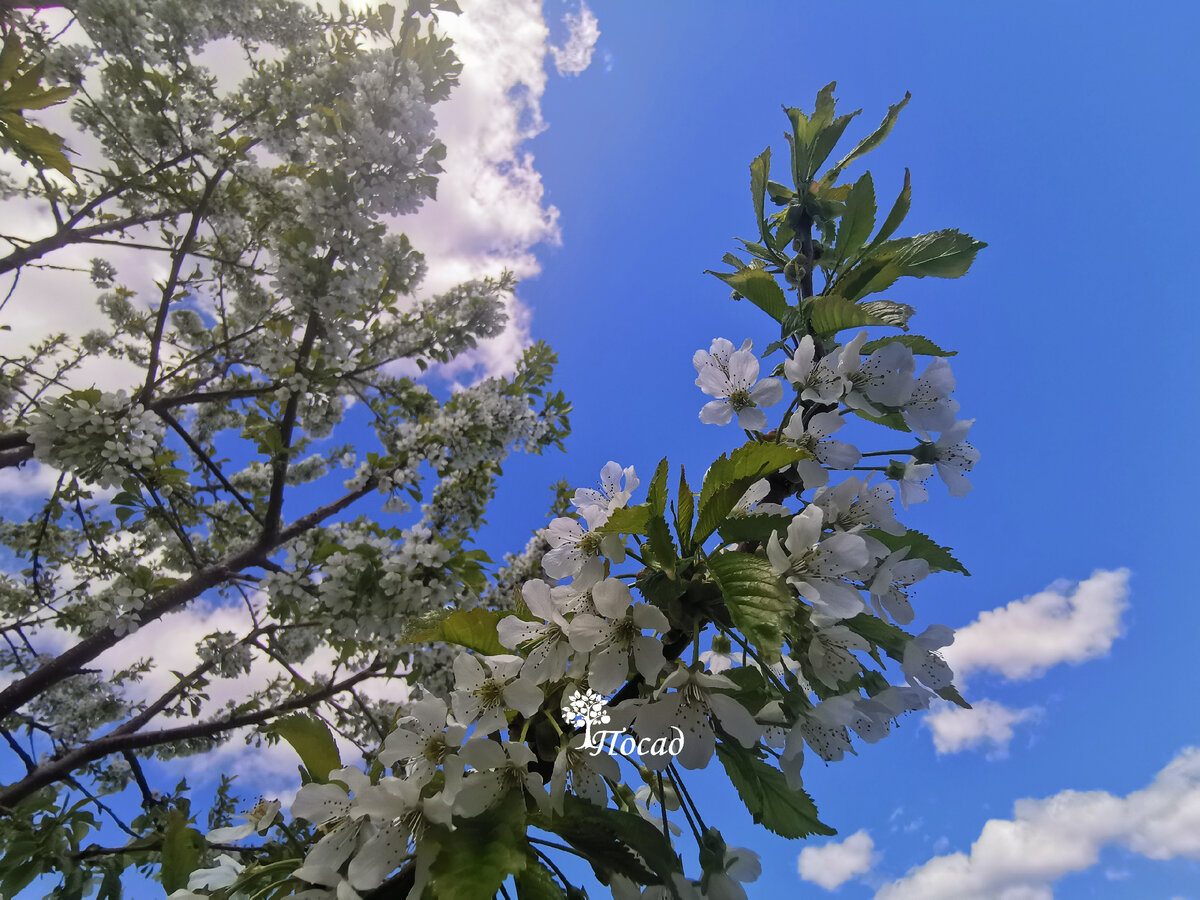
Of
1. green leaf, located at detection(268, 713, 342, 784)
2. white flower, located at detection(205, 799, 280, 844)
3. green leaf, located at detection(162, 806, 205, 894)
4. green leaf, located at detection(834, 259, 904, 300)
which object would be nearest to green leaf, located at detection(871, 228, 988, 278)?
green leaf, located at detection(834, 259, 904, 300)

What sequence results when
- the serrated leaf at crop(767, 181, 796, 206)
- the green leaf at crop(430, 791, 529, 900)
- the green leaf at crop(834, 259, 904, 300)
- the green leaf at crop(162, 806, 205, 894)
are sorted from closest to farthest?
the green leaf at crop(430, 791, 529, 900)
the green leaf at crop(834, 259, 904, 300)
the green leaf at crop(162, 806, 205, 894)
the serrated leaf at crop(767, 181, 796, 206)

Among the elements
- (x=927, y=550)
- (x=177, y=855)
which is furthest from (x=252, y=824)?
(x=927, y=550)

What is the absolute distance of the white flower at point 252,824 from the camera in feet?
4.29

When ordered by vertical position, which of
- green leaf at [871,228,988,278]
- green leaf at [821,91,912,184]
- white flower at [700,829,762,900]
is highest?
green leaf at [821,91,912,184]

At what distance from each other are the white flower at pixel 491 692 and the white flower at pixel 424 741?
1.0 inches

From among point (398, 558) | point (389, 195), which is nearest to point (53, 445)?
point (398, 558)

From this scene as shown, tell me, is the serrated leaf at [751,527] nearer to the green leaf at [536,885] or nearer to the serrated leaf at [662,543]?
the serrated leaf at [662,543]

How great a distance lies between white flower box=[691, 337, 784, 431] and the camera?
3.67 feet

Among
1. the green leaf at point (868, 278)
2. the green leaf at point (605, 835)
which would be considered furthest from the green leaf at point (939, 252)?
the green leaf at point (605, 835)

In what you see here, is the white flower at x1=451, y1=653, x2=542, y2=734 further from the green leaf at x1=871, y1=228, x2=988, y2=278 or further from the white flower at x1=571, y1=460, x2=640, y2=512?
the green leaf at x1=871, y1=228, x2=988, y2=278

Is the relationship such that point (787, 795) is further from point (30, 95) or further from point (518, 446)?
point (518, 446)

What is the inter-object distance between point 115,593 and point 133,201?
3624 mm

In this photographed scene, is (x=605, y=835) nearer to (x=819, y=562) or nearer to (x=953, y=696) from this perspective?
(x=819, y=562)

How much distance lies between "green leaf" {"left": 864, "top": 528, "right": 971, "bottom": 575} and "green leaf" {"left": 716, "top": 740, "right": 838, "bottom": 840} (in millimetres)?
419
